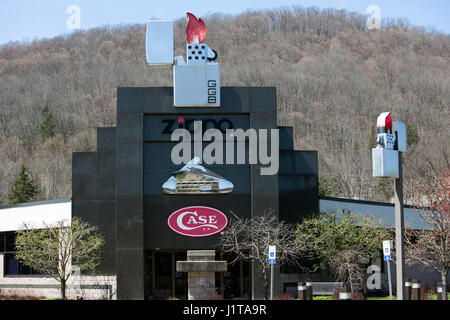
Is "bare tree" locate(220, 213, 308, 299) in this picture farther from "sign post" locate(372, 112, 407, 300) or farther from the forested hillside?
the forested hillside

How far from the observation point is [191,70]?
113 ft

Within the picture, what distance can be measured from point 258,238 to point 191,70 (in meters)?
9.81

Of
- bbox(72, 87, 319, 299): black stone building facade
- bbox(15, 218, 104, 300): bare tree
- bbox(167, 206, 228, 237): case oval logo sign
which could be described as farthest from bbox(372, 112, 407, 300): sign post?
bbox(15, 218, 104, 300): bare tree

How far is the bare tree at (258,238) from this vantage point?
3356 cm

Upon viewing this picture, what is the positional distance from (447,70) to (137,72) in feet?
239

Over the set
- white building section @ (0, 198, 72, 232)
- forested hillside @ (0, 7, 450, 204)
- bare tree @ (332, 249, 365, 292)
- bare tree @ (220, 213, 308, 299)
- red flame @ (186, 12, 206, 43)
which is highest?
forested hillside @ (0, 7, 450, 204)

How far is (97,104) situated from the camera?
138m

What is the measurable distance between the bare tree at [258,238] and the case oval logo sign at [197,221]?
1.92 ft

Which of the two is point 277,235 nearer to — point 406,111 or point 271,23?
point 406,111

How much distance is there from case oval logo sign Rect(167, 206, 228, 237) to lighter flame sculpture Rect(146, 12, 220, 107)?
5812 millimetres

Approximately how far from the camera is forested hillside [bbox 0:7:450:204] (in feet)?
Result: 310

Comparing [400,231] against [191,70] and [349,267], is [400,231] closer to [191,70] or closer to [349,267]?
[349,267]

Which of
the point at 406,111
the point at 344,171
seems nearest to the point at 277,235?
the point at 344,171

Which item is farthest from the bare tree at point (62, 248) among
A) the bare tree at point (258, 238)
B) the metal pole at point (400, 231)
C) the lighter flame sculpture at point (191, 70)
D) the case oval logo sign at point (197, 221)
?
the metal pole at point (400, 231)
